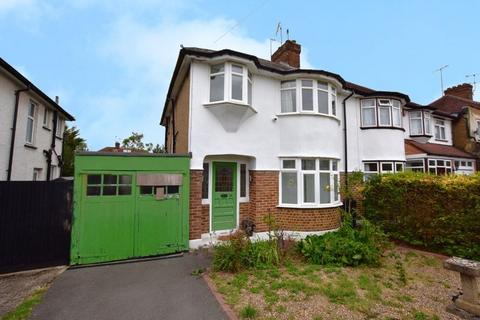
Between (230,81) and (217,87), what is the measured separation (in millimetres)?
511

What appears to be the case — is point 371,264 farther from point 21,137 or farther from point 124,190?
point 21,137

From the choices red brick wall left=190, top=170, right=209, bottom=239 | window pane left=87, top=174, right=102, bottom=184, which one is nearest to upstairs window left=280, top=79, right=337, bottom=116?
red brick wall left=190, top=170, right=209, bottom=239

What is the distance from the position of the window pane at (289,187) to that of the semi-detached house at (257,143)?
0.04 meters

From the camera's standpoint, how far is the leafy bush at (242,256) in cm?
557

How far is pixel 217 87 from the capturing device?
7949mm

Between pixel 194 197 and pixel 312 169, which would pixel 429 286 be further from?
pixel 194 197

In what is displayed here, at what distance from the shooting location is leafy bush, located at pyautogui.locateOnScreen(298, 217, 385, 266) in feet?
19.8

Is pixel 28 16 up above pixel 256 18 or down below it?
below

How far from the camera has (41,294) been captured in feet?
14.7

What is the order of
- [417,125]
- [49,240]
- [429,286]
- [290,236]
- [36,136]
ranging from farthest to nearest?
[417,125] < [36,136] < [290,236] < [49,240] < [429,286]

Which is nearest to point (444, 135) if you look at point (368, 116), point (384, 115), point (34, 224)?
point (384, 115)

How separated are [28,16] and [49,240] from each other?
6620mm

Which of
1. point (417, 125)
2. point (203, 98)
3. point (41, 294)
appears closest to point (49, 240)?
point (41, 294)

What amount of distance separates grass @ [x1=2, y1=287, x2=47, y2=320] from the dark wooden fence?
1.28 meters
